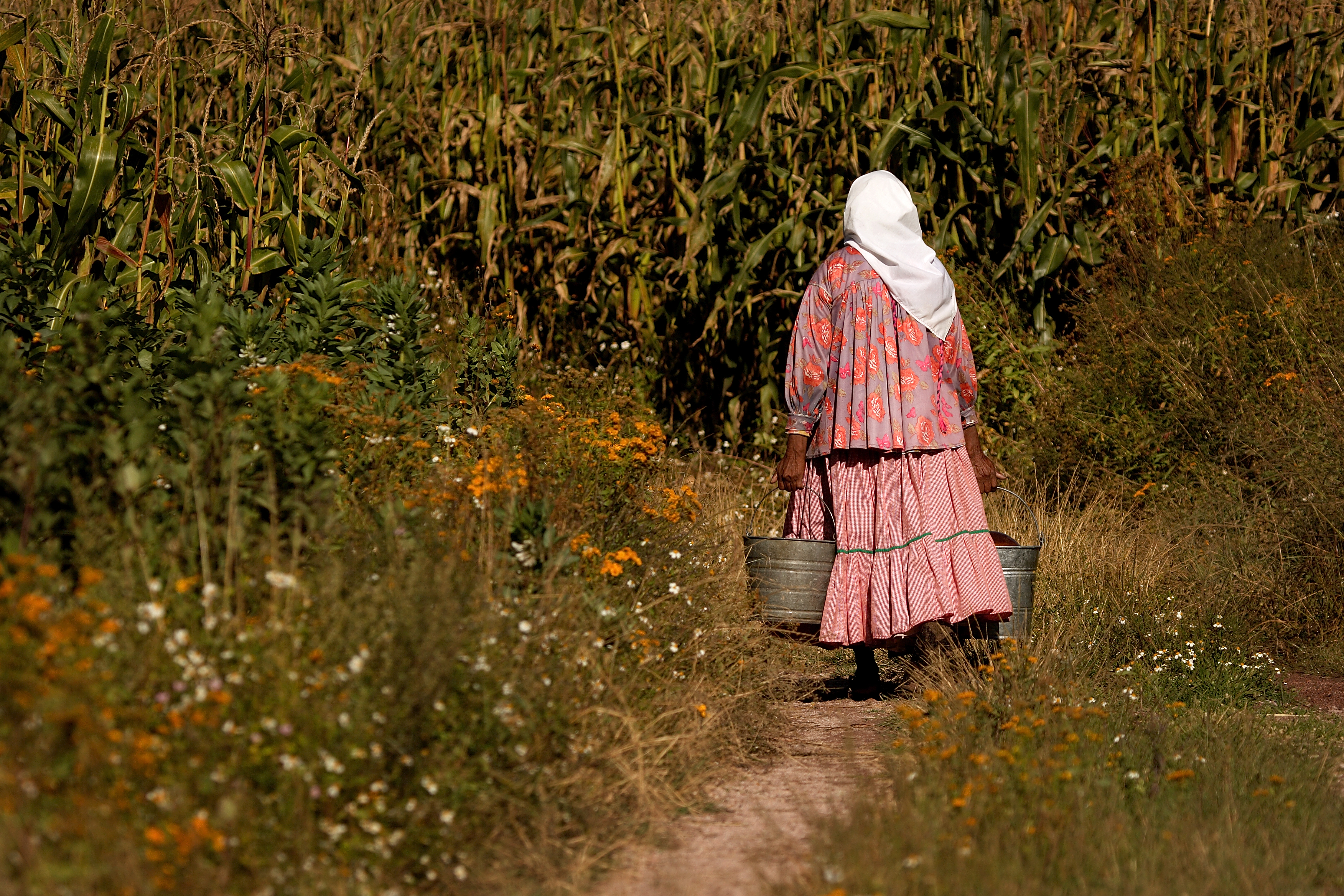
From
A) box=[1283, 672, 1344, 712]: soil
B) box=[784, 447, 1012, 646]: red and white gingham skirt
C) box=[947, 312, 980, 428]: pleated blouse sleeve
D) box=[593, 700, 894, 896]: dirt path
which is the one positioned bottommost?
box=[1283, 672, 1344, 712]: soil

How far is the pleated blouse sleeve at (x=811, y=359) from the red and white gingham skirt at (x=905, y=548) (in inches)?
7.6

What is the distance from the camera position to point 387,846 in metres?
2.97

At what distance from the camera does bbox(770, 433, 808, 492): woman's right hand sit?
17.4ft

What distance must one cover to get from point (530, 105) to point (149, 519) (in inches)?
208

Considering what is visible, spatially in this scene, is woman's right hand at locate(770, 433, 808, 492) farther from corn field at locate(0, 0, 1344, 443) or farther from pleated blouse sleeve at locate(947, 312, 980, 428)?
corn field at locate(0, 0, 1344, 443)

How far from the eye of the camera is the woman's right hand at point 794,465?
5.32 meters

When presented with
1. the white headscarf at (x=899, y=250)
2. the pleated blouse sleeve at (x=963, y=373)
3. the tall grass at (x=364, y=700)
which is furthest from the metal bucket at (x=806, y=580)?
the white headscarf at (x=899, y=250)

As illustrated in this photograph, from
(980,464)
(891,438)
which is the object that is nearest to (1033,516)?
(980,464)

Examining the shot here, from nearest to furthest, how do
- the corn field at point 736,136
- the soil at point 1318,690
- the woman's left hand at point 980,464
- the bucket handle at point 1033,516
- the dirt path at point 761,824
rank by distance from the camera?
the dirt path at point 761,824 → the soil at point 1318,690 → the bucket handle at point 1033,516 → the woman's left hand at point 980,464 → the corn field at point 736,136

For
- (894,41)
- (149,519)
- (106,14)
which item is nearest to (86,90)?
(106,14)

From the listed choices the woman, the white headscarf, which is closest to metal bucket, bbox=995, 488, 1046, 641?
the woman

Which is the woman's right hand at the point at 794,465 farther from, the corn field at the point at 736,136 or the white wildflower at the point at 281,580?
the white wildflower at the point at 281,580

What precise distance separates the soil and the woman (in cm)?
118

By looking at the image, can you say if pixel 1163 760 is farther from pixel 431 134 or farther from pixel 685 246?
pixel 431 134
